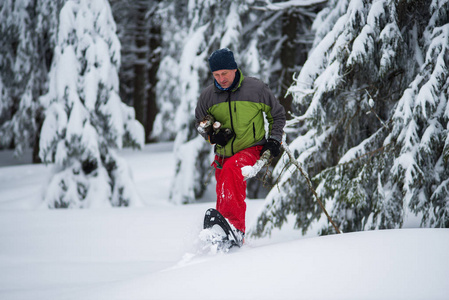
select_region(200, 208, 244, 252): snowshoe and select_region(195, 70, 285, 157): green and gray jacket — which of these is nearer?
select_region(200, 208, 244, 252): snowshoe

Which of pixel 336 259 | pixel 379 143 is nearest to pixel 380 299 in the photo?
pixel 336 259

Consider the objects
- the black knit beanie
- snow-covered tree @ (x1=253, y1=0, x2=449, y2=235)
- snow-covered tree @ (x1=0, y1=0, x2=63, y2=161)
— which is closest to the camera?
the black knit beanie

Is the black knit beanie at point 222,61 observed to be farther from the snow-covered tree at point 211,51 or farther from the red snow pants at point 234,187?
the snow-covered tree at point 211,51

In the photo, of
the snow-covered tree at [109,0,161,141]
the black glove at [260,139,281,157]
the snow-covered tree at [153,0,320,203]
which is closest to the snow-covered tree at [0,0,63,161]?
the snow-covered tree at [153,0,320,203]

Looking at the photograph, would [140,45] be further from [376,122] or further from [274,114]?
[274,114]

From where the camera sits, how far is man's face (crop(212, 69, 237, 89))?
370 centimetres

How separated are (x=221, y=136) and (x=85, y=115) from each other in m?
6.37

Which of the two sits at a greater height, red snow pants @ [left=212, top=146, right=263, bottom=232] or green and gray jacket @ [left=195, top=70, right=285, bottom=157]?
green and gray jacket @ [left=195, top=70, right=285, bottom=157]

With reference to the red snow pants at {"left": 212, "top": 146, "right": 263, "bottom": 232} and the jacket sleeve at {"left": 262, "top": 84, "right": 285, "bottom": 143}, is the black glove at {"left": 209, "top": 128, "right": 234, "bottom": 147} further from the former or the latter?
the jacket sleeve at {"left": 262, "top": 84, "right": 285, "bottom": 143}

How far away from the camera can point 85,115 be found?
9.32 meters

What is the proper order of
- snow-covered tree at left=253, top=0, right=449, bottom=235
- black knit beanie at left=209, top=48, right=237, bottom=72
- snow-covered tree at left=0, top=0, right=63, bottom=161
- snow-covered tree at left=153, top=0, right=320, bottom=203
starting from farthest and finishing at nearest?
snow-covered tree at left=0, top=0, right=63, bottom=161
snow-covered tree at left=153, top=0, right=320, bottom=203
snow-covered tree at left=253, top=0, right=449, bottom=235
black knit beanie at left=209, top=48, right=237, bottom=72

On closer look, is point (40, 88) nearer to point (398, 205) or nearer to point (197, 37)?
point (197, 37)

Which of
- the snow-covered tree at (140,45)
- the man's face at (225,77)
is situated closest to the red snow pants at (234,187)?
the man's face at (225,77)

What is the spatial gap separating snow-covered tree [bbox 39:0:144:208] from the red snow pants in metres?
6.09
